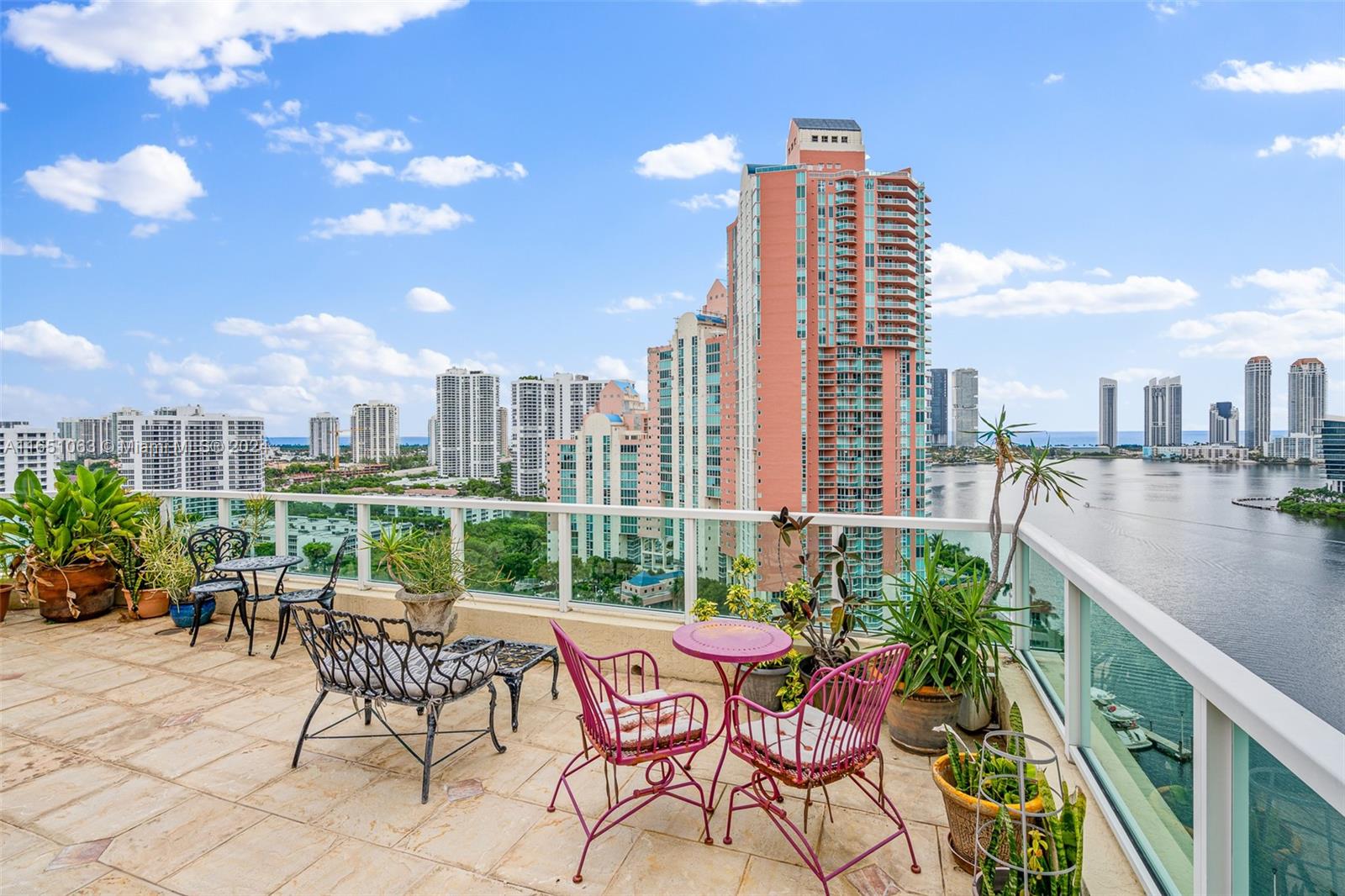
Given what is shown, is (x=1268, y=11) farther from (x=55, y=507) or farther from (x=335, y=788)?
(x=55, y=507)

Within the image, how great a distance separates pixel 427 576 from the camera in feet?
16.1

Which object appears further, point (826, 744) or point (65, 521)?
point (65, 521)

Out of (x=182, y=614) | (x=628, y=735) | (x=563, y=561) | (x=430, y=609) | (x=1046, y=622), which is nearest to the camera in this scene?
(x=628, y=735)

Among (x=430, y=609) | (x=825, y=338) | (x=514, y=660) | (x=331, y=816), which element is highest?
(x=825, y=338)

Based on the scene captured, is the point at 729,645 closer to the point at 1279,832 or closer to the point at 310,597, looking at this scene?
the point at 1279,832

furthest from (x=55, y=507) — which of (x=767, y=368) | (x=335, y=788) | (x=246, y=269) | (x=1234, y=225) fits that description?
(x=1234, y=225)

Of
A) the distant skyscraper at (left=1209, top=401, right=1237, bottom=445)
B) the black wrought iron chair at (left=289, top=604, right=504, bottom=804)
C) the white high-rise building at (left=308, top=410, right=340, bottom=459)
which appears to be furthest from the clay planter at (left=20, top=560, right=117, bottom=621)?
the distant skyscraper at (left=1209, top=401, right=1237, bottom=445)

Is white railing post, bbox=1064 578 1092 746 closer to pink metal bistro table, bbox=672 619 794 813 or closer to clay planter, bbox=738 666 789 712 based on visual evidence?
pink metal bistro table, bbox=672 619 794 813

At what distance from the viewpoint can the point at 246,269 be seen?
16.3 metres

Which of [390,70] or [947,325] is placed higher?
[390,70]

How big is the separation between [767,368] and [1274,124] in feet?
40.5

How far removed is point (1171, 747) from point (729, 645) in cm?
166

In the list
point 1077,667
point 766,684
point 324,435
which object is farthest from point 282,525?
point 324,435

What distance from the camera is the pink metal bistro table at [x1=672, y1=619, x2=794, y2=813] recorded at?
2.81 m
